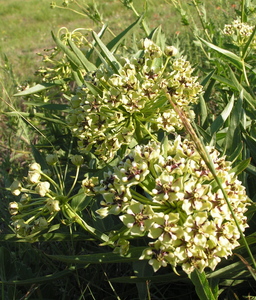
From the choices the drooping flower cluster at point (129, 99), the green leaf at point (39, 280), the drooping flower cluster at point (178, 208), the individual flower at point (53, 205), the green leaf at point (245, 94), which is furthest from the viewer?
the green leaf at point (245, 94)

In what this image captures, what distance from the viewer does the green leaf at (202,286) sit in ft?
3.67

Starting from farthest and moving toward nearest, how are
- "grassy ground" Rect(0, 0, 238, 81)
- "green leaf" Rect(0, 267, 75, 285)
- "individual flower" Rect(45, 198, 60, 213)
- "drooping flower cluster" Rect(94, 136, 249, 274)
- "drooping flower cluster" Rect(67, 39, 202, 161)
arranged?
"grassy ground" Rect(0, 0, 238, 81) → "green leaf" Rect(0, 267, 75, 285) → "drooping flower cluster" Rect(67, 39, 202, 161) → "individual flower" Rect(45, 198, 60, 213) → "drooping flower cluster" Rect(94, 136, 249, 274)

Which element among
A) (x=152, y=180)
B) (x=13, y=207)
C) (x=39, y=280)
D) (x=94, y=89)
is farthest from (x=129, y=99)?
(x=39, y=280)

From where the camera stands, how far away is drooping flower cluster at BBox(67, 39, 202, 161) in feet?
4.53

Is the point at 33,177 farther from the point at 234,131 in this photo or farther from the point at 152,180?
the point at 234,131

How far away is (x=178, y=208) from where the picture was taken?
3.68 ft

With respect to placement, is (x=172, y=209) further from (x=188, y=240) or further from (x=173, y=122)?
(x=173, y=122)

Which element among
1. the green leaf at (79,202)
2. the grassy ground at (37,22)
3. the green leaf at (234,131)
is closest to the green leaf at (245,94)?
the green leaf at (234,131)

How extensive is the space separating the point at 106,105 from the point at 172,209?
0.47 m

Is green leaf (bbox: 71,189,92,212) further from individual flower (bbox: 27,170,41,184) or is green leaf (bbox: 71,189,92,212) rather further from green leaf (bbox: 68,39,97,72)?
green leaf (bbox: 68,39,97,72)

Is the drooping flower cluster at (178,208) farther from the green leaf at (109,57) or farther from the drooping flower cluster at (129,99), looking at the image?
the green leaf at (109,57)

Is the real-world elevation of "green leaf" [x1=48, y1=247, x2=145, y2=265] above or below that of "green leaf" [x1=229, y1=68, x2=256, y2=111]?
below

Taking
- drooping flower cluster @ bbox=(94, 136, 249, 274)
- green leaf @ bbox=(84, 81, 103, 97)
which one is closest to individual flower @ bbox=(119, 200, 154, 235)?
drooping flower cluster @ bbox=(94, 136, 249, 274)

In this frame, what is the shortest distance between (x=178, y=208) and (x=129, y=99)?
467 millimetres
